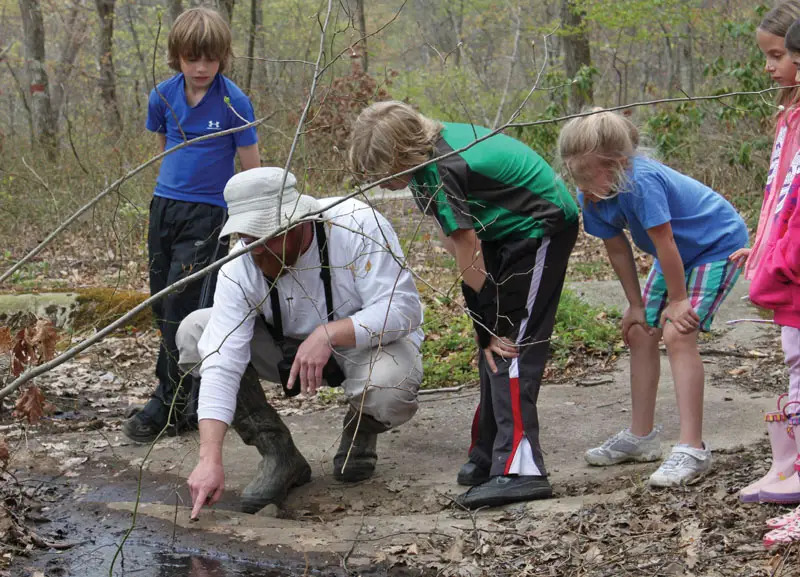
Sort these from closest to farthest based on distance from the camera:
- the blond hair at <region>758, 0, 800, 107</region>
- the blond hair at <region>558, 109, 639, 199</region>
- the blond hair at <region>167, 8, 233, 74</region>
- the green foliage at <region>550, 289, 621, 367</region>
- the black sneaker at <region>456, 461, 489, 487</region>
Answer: the blond hair at <region>758, 0, 800, 107</region>, the blond hair at <region>558, 109, 639, 199</region>, the black sneaker at <region>456, 461, 489, 487</region>, the blond hair at <region>167, 8, 233, 74</region>, the green foliage at <region>550, 289, 621, 367</region>

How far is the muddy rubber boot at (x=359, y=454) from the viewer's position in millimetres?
3984

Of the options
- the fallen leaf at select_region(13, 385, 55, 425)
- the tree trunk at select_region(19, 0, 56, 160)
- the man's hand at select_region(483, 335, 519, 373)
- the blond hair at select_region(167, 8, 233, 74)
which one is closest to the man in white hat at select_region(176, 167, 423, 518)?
the man's hand at select_region(483, 335, 519, 373)

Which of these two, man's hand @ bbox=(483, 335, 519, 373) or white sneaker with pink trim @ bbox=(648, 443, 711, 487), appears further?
man's hand @ bbox=(483, 335, 519, 373)

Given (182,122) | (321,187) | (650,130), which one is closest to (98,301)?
(182,122)

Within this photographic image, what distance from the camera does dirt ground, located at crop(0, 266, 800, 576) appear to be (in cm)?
292

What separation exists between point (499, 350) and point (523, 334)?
0.12m

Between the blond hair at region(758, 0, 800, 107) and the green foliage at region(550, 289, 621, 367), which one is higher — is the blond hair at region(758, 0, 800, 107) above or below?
above

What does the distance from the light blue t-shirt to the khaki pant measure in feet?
3.33

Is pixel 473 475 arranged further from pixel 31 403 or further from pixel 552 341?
pixel 552 341

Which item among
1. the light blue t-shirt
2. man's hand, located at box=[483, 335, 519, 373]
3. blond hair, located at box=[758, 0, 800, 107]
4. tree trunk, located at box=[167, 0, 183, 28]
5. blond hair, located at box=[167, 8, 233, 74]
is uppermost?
tree trunk, located at box=[167, 0, 183, 28]

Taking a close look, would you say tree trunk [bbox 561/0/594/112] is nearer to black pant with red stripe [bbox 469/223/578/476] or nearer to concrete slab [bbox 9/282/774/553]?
concrete slab [bbox 9/282/774/553]

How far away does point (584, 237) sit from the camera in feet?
33.4

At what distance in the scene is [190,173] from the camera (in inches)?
181

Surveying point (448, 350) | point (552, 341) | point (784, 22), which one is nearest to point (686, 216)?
point (784, 22)
